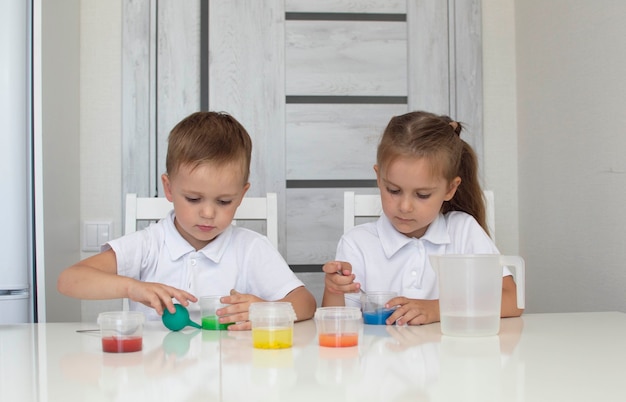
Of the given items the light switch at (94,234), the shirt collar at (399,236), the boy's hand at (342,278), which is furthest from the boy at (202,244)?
the light switch at (94,234)

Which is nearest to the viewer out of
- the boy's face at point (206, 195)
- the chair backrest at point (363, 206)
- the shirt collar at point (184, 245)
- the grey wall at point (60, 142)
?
the boy's face at point (206, 195)

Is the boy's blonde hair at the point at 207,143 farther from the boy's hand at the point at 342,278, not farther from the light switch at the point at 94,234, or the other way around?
the light switch at the point at 94,234

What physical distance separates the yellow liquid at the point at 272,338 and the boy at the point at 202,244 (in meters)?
0.41

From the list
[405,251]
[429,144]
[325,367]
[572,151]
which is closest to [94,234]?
[405,251]

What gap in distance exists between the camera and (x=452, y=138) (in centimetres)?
177

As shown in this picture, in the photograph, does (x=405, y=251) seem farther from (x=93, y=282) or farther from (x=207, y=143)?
(x=93, y=282)

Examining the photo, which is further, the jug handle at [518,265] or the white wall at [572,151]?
the white wall at [572,151]

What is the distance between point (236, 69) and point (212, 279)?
3.63 feet

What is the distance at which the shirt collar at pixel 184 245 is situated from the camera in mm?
1724

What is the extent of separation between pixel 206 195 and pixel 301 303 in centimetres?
32

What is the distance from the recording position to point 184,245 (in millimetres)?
1731

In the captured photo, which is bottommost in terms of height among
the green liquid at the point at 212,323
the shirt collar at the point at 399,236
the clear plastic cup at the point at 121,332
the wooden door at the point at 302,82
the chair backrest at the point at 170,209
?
the green liquid at the point at 212,323

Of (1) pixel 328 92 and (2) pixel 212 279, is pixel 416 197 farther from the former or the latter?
(1) pixel 328 92

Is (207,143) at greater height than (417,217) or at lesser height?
greater
